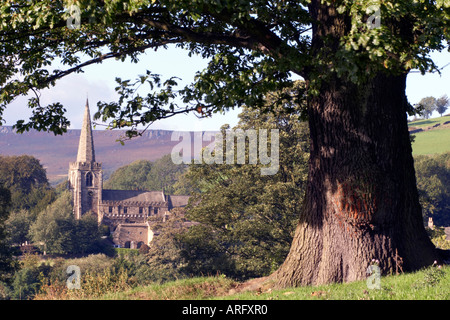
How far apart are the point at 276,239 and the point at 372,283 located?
22345mm

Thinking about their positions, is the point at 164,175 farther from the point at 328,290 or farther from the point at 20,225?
the point at 328,290

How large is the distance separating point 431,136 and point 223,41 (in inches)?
5114

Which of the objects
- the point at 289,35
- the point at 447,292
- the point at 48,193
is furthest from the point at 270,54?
the point at 48,193

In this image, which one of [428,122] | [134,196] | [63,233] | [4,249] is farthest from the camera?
[428,122]

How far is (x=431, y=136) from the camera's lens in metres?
132

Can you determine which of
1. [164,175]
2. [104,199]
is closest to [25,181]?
[104,199]

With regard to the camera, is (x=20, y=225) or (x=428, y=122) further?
(x=428, y=122)

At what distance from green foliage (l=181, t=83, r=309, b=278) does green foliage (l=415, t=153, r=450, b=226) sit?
70528mm

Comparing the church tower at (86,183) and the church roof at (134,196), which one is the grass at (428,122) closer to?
the church roof at (134,196)

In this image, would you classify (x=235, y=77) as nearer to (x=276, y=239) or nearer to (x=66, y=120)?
(x=66, y=120)

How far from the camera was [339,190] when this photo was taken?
10.5m

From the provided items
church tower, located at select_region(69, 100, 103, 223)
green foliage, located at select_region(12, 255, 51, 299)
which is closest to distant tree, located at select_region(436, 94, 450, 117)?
church tower, located at select_region(69, 100, 103, 223)

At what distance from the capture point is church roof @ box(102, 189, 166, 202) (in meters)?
137

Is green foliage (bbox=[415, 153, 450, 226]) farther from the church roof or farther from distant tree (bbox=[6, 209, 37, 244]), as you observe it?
distant tree (bbox=[6, 209, 37, 244])
